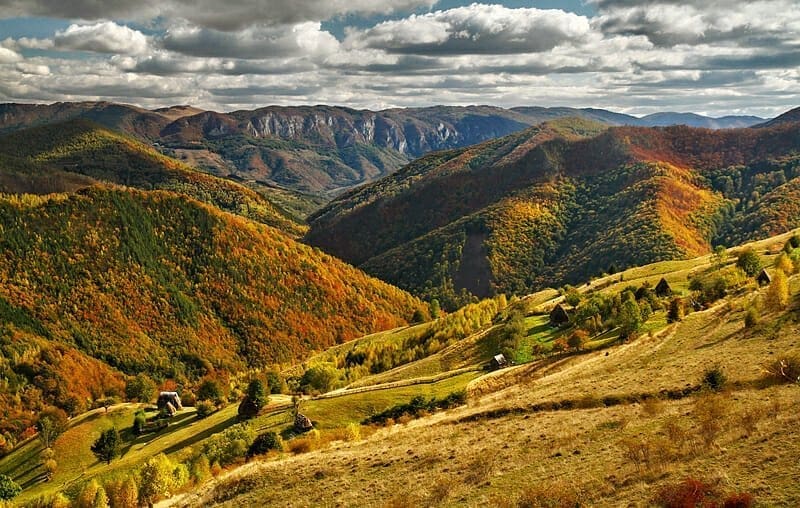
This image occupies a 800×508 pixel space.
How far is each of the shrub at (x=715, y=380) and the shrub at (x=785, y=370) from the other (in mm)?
A: 3656

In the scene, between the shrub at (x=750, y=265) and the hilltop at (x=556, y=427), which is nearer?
the hilltop at (x=556, y=427)

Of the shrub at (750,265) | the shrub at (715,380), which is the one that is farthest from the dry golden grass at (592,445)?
the shrub at (750,265)

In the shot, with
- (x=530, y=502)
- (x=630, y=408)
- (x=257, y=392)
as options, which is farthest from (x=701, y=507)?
(x=257, y=392)

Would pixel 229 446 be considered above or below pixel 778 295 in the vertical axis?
below

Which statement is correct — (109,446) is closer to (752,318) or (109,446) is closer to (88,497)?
(88,497)

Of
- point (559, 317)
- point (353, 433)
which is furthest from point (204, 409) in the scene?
point (559, 317)

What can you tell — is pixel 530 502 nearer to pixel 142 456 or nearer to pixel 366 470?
pixel 366 470

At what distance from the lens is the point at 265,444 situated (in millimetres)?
74125

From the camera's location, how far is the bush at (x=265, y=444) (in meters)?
73.0

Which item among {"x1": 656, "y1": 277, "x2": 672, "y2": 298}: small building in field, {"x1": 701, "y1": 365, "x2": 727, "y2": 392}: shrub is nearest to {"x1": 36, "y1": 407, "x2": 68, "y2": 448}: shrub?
{"x1": 701, "y1": 365, "x2": 727, "y2": 392}: shrub

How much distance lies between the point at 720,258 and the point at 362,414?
10390 centimetres

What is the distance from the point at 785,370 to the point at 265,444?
2329 inches

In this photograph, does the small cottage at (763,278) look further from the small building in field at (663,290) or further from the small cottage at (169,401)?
the small cottage at (169,401)

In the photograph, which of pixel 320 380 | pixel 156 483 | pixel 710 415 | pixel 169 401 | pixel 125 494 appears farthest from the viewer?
pixel 169 401
